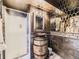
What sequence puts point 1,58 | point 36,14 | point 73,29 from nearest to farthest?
point 1,58 < point 73,29 < point 36,14

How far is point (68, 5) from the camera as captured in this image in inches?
59.9

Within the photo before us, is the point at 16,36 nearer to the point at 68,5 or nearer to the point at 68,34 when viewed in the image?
the point at 68,34

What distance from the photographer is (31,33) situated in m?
1.61

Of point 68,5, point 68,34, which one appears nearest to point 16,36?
point 68,34

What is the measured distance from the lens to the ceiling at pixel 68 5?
4.79 ft

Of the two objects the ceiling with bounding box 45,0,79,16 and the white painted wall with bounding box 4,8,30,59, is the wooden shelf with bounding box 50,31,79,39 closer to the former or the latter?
the ceiling with bounding box 45,0,79,16

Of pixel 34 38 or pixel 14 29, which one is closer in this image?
pixel 14 29

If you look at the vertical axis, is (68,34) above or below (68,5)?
below

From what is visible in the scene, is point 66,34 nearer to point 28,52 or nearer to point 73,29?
point 73,29

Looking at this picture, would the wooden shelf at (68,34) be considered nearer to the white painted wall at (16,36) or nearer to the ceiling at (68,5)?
the ceiling at (68,5)

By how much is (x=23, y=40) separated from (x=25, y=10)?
49cm

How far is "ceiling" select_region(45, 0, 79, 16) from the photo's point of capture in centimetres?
146

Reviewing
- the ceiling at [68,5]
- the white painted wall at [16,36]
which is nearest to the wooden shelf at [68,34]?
the ceiling at [68,5]

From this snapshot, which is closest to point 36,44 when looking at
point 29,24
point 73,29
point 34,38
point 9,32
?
point 34,38
